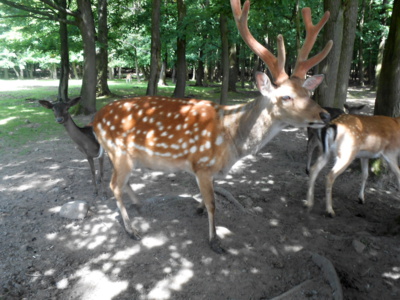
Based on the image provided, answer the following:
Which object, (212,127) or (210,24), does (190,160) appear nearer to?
(212,127)

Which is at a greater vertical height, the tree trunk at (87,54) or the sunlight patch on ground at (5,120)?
the tree trunk at (87,54)

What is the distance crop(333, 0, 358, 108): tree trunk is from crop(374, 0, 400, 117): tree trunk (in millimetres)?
1081

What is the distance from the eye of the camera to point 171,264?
3.05 meters

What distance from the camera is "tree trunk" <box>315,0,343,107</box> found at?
5.51 metres

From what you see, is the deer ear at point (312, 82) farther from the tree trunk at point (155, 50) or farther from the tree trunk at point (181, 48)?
the tree trunk at point (181, 48)

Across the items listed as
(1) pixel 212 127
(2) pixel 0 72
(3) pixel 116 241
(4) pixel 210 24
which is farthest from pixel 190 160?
(2) pixel 0 72

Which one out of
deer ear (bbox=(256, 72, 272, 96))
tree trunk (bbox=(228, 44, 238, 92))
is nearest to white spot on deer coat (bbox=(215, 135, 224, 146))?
deer ear (bbox=(256, 72, 272, 96))

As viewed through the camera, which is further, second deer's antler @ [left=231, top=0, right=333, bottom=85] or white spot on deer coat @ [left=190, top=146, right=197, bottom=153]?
white spot on deer coat @ [left=190, top=146, right=197, bottom=153]

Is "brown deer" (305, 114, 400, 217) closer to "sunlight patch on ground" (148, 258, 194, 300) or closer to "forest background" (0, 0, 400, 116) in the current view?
"forest background" (0, 0, 400, 116)

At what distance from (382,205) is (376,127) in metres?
1.17

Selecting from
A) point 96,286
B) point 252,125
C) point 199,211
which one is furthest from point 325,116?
point 96,286

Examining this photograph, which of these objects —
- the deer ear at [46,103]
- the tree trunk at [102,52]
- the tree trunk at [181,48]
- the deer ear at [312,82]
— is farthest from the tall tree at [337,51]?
the tree trunk at [102,52]

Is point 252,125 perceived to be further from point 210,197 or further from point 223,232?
point 223,232

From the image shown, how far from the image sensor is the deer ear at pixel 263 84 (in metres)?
2.80
